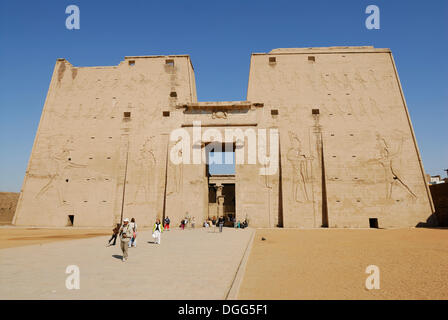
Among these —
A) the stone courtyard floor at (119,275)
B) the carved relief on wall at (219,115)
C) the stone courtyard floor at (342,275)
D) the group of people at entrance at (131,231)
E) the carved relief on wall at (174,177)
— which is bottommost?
the stone courtyard floor at (342,275)

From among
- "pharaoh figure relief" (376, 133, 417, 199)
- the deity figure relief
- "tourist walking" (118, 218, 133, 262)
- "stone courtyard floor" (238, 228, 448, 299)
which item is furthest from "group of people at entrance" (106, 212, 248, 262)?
"pharaoh figure relief" (376, 133, 417, 199)

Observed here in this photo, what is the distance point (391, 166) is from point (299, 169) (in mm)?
7036

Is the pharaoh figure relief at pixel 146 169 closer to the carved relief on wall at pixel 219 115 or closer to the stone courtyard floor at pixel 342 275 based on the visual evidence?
the carved relief on wall at pixel 219 115

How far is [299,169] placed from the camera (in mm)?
19797

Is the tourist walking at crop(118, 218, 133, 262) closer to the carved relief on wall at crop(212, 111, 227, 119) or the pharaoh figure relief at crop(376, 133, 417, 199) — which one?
the carved relief on wall at crop(212, 111, 227, 119)

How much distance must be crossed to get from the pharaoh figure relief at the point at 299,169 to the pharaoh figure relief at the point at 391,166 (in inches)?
221

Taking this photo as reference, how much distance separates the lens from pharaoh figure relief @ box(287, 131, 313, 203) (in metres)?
19.4

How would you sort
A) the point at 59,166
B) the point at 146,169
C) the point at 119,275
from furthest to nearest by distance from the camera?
the point at 59,166
the point at 146,169
the point at 119,275

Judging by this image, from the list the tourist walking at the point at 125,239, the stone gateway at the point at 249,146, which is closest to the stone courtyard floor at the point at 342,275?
the tourist walking at the point at 125,239

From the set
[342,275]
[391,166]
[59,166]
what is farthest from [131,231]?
[391,166]

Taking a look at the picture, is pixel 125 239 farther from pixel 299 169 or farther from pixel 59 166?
pixel 59 166

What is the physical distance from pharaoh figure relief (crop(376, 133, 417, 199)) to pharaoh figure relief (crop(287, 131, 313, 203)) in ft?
18.4

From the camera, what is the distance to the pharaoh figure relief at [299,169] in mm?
19375
